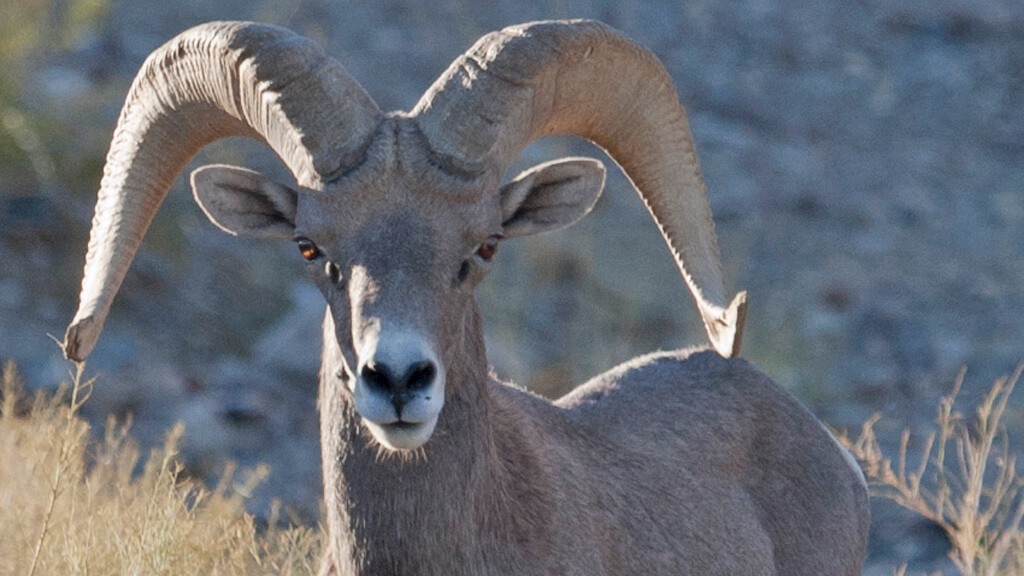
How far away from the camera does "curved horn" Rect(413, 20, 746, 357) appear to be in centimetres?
595

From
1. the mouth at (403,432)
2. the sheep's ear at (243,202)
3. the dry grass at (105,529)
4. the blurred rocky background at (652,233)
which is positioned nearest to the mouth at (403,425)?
the mouth at (403,432)

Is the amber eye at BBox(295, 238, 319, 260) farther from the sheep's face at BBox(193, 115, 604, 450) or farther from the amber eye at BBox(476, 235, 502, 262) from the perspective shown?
the amber eye at BBox(476, 235, 502, 262)

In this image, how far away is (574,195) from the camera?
645 centimetres

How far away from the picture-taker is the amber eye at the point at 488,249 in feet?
19.1

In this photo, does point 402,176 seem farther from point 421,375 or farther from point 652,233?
point 652,233

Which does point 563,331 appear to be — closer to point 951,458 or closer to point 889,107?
point 951,458

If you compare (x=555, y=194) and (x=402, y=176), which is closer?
(x=402, y=176)

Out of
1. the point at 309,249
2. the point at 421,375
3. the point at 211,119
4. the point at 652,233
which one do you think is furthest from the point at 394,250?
the point at 652,233

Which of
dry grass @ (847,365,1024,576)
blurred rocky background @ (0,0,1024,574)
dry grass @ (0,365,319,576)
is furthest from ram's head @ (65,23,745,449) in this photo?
blurred rocky background @ (0,0,1024,574)

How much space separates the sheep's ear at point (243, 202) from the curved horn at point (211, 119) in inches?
6.4

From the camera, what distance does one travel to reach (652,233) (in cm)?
1988

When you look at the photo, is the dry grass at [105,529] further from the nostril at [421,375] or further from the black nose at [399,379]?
the nostril at [421,375]

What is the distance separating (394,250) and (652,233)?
47.7 ft

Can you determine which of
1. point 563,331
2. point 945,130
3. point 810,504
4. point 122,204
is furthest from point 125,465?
point 945,130
